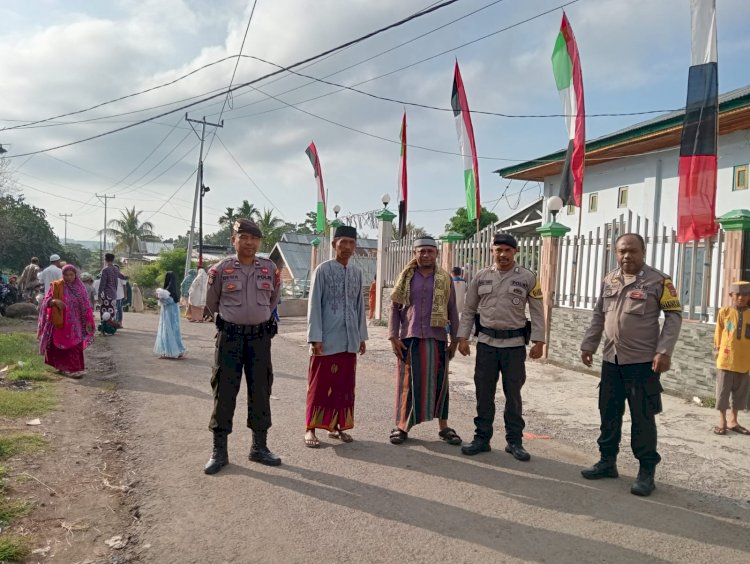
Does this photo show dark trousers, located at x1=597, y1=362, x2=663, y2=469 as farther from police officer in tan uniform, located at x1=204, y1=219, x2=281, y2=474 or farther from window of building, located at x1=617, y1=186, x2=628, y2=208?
window of building, located at x1=617, y1=186, x2=628, y2=208

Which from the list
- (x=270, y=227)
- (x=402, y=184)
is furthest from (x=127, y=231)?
(x=402, y=184)

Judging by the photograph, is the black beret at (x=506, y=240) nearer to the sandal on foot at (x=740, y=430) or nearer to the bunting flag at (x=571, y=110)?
the sandal on foot at (x=740, y=430)

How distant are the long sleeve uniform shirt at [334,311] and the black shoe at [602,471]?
196 cm

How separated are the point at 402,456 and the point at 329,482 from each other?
2.55 feet

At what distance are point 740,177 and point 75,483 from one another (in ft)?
42.8

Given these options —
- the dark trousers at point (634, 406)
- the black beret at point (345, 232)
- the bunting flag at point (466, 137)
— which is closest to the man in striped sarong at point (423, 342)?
the black beret at point (345, 232)

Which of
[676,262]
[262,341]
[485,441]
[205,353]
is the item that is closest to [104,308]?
[205,353]

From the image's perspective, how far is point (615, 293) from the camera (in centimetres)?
399

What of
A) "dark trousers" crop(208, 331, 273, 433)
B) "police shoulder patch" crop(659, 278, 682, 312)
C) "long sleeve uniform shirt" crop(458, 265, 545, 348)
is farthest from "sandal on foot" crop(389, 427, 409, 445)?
"police shoulder patch" crop(659, 278, 682, 312)

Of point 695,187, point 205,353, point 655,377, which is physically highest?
point 695,187

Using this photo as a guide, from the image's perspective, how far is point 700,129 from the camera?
6922 millimetres

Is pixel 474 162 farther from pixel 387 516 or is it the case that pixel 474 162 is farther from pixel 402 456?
pixel 387 516

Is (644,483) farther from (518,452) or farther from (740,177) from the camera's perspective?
(740,177)

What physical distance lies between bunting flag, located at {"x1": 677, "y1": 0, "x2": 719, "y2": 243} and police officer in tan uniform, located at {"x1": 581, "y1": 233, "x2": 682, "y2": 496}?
356 cm
